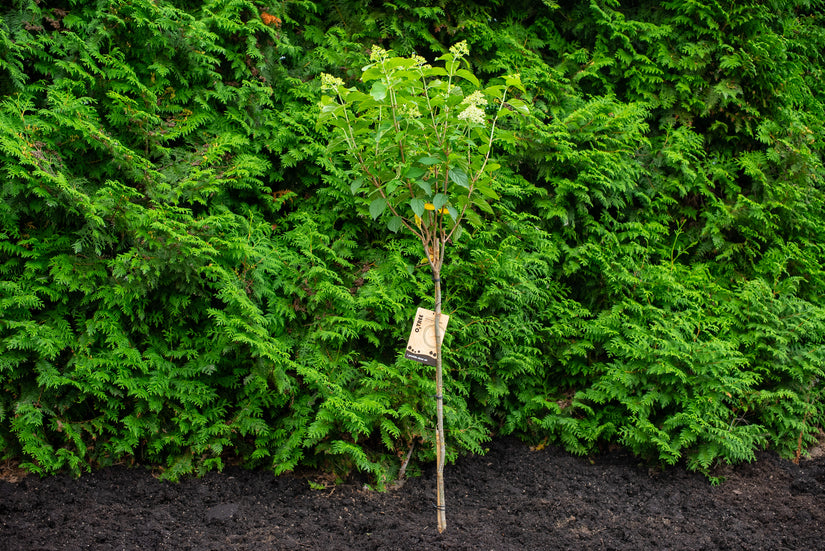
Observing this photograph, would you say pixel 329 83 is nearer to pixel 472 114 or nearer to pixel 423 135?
pixel 423 135

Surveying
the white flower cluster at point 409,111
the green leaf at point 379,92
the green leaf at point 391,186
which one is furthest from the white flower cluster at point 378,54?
the green leaf at point 391,186

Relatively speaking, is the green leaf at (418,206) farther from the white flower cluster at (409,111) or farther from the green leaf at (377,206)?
the white flower cluster at (409,111)

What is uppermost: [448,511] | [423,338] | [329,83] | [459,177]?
[329,83]

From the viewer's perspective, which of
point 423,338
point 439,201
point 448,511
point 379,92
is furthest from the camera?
point 448,511

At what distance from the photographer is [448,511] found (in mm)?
2893

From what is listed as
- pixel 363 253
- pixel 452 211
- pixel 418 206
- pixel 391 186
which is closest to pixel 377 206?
pixel 391 186

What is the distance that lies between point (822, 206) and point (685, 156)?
146cm

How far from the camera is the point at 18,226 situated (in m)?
3.16

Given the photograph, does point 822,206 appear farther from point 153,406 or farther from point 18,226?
point 18,226

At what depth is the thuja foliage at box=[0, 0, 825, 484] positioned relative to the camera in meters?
3.10

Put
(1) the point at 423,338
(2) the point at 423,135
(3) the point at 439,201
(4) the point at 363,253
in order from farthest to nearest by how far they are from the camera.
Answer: (4) the point at 363,253 < (1) the point at 423,338 < (2) the point at 423,135 < (3) the point at 439,201

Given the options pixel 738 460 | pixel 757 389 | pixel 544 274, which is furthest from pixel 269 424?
pixel 757 389

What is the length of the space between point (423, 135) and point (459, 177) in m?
0.29

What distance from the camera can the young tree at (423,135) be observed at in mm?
2244
